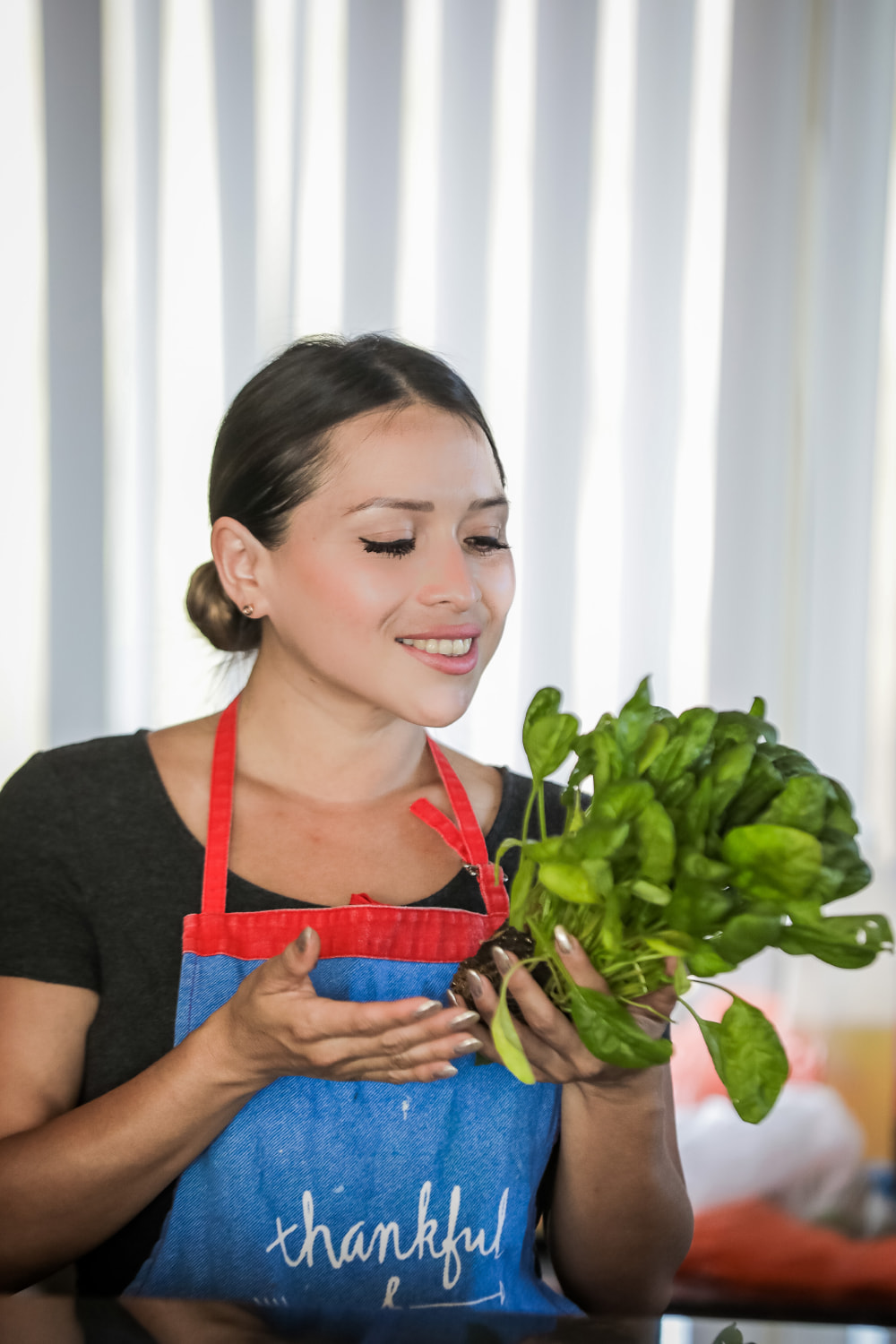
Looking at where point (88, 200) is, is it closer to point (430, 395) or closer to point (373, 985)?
point (430, 395)

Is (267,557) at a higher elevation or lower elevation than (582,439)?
lower

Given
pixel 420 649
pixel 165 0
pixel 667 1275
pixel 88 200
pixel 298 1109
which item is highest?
pixel 165 0

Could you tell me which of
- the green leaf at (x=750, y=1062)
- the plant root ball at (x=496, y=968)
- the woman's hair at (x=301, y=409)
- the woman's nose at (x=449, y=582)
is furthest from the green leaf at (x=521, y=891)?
the woman's hair at (x=301, y=409)

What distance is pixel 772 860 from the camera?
2.02ft

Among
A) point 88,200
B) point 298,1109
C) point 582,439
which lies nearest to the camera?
point 298,1109

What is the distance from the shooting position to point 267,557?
98 cm

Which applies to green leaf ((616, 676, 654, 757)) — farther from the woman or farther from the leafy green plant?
the woman

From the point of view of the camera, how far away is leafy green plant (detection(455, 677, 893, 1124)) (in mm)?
623

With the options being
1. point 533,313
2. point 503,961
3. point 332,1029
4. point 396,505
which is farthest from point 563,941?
point 533,313

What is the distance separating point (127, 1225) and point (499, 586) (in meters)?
0.60

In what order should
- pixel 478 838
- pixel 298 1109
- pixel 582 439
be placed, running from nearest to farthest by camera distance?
pixel 298 1109, pixel 478 838, pixel 582 439

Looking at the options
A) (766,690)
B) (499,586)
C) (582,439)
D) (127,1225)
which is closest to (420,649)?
(499,586)

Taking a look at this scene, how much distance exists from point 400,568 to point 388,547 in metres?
0.02

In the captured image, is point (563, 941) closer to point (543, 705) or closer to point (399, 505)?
point (543, 705)
